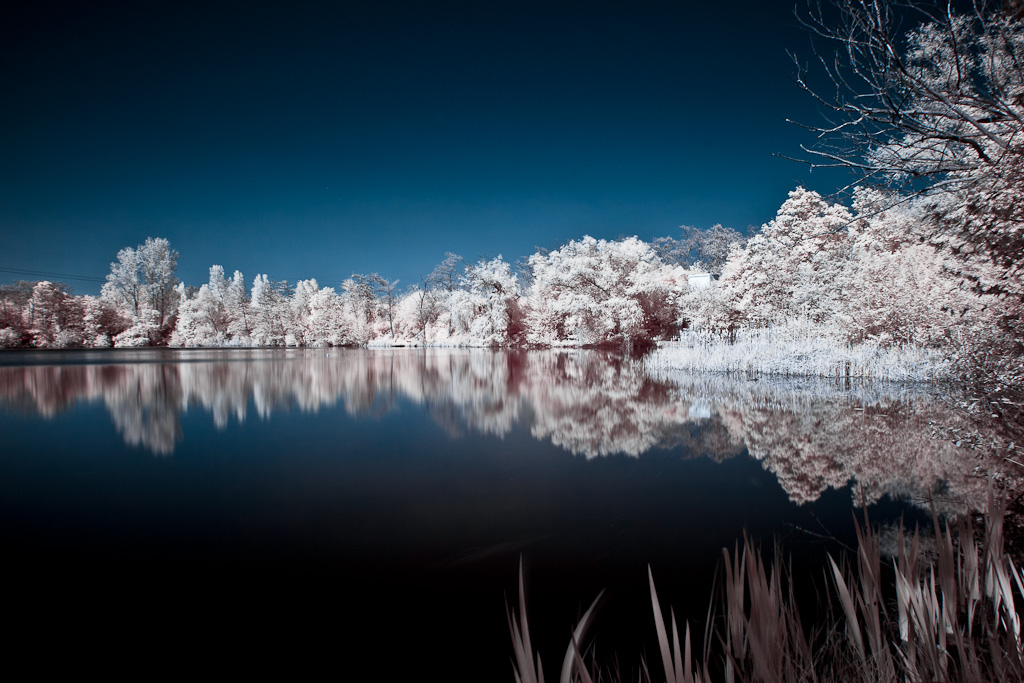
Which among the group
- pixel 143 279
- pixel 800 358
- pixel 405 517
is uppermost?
pixel 143 279

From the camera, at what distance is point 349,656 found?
6.40 ft

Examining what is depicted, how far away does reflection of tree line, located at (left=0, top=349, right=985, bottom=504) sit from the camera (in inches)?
177

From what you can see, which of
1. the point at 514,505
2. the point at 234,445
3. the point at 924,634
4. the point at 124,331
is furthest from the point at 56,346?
the point at 924,634

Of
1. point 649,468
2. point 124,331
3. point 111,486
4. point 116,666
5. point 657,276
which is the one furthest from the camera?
point 124,331

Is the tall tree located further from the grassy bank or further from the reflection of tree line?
the grassy bank

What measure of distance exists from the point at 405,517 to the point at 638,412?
5.14 m

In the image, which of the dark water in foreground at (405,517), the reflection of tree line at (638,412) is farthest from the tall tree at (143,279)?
the dark water in foreground at (405,517)

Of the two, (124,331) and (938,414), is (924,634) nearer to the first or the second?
(938,414)

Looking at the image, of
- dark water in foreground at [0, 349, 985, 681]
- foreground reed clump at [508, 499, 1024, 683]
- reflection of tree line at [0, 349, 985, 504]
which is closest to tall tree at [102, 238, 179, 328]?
reflection of tree line at [0, 349, 985, 504]

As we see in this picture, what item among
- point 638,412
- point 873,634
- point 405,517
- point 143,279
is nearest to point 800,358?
point 638,412

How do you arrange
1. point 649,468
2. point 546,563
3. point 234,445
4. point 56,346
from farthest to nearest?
point 56,346, point 234,445, point 649,468, point 546,563

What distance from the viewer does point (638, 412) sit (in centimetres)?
771

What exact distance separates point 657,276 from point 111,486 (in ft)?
81.9

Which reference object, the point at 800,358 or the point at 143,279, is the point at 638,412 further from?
the point at 143,279
